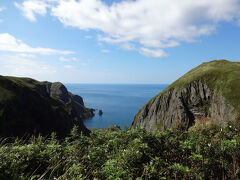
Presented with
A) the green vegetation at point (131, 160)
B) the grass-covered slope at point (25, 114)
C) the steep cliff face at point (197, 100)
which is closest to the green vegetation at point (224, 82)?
the steep cliff face at point (197, 100)

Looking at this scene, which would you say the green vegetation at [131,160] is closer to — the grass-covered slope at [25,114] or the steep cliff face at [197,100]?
the grass-covered slope at [25,114]

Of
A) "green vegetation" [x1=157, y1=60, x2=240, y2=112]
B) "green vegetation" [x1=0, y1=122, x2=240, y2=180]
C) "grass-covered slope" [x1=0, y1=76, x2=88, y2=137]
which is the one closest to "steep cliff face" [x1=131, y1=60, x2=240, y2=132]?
"green vegetation" [x1=157, y1=60, x2=240, y2=112]

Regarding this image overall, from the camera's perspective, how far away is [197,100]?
83.2 meters

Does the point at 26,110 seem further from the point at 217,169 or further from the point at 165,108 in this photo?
the point at 217,169

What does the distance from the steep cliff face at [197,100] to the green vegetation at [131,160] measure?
66718mm

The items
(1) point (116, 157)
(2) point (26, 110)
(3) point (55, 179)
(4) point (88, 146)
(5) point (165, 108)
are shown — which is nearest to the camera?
(3) point (55, 179)

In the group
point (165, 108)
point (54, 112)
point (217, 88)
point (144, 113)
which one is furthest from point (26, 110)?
point (217, 88)

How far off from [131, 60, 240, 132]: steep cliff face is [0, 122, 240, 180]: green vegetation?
2627 inches

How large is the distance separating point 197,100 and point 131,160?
89.9 m

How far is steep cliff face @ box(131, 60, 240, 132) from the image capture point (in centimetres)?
6994

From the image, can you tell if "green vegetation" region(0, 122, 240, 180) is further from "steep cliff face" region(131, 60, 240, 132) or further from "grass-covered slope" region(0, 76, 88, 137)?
"steep cliff face" region(131, 60, 240, 132)

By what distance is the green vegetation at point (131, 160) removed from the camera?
4281mm

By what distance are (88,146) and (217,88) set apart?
292ft

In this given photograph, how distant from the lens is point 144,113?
103500 millimetres
